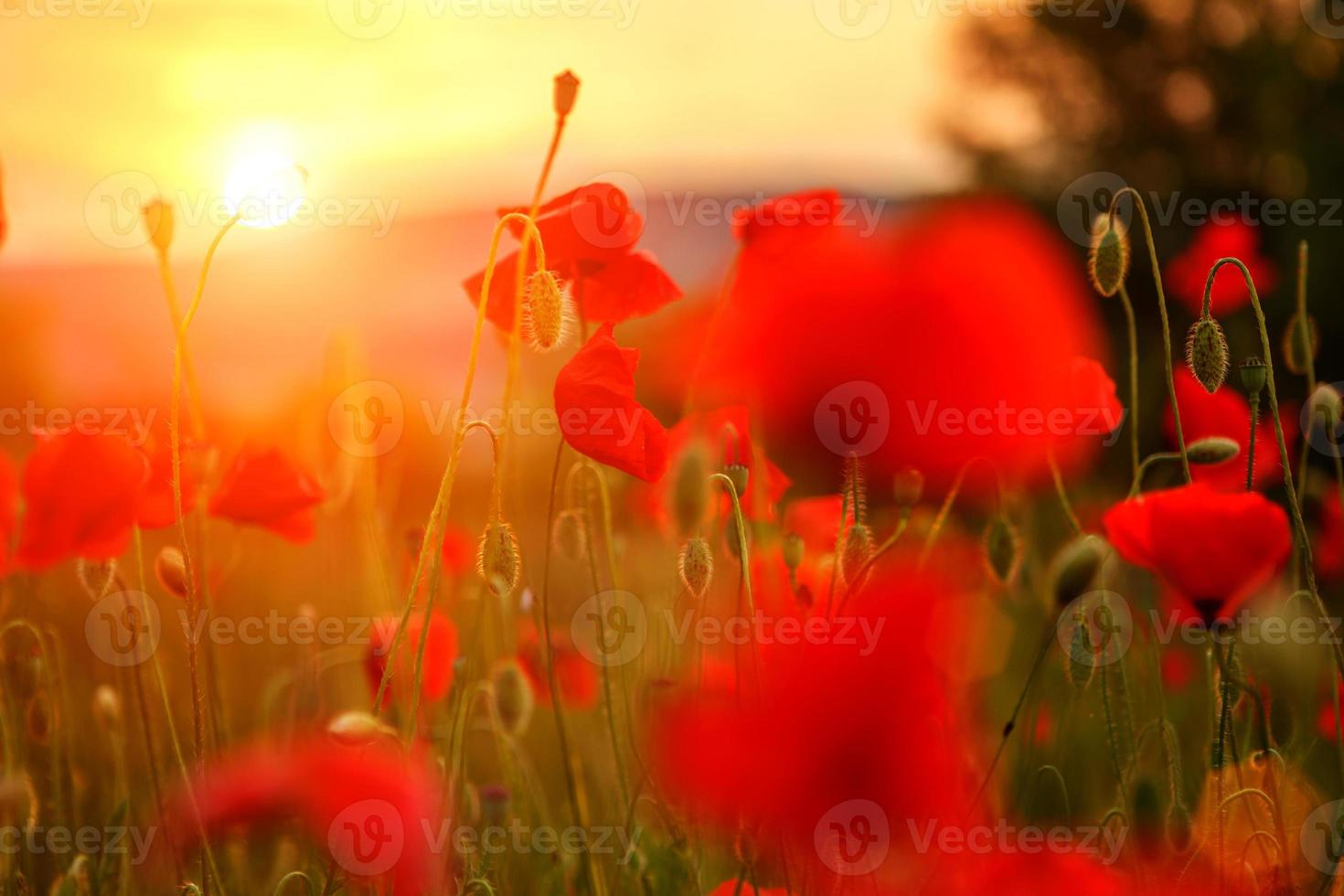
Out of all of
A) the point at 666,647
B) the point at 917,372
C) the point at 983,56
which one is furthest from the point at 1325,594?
the point at 983,56

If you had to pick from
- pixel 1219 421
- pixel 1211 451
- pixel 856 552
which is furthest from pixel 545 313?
pixel 1219 421

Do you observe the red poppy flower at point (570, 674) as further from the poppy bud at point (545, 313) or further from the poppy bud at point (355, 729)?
the poppy bud at point (355, 729)

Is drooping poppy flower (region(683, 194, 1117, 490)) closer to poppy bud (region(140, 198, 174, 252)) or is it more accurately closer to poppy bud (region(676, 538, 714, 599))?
poppy bud (region(676, 538, 714, 599))

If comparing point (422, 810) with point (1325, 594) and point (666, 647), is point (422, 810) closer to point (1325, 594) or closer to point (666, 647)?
point (666, 647)

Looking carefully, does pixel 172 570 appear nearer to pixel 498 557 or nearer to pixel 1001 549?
pixel 498 557

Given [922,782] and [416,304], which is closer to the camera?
[922,782]
